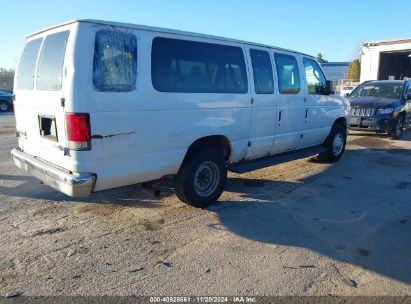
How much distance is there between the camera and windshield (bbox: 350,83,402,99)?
39.7 feet

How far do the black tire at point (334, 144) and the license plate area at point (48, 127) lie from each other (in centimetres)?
559

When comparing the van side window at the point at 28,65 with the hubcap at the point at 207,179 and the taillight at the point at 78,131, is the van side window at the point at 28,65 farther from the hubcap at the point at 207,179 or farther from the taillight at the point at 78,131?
the hubcap at the point at 207,179

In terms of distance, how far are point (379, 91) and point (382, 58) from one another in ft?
55.1

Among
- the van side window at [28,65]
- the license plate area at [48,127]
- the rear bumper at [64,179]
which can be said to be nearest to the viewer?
the rear bumper at [64,179]

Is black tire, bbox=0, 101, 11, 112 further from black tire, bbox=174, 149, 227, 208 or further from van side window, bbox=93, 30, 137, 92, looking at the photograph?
van side window, bbox=93, 30, 137, 92

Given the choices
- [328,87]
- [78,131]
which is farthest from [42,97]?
[328,87]

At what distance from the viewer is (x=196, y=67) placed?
460 centimetres

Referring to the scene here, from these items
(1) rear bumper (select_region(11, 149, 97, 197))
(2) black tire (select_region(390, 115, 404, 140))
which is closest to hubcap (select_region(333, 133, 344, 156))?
(2) black tire (select_region(390, 115, 404, 140))

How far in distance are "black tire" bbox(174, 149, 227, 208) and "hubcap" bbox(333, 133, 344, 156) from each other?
377 centimetres

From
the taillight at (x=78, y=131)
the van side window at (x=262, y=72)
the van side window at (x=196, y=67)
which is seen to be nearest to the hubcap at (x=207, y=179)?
the van side window at (x=196, y=67)

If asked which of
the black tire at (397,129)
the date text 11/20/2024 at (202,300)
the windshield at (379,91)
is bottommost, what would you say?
the date text 11/20/2024 at (202,300)

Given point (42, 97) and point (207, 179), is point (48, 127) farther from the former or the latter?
point (207, 179)

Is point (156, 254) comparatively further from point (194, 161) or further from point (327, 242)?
point (327, 242)

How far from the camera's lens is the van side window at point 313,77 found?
6.69m
